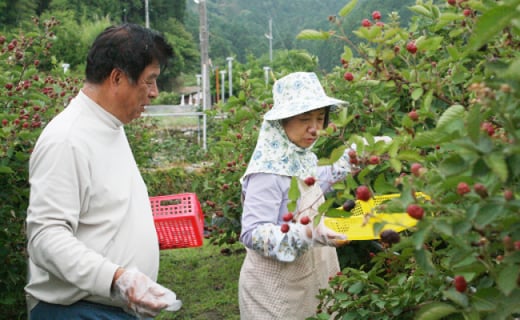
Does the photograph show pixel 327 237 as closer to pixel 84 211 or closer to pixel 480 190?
pixel 84 211

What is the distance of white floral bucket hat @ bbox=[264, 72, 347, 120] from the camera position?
244 cm

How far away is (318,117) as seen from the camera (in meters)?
2.58

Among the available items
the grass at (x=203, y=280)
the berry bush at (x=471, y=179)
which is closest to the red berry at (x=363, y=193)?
the berry bush at (x=471, y=179)

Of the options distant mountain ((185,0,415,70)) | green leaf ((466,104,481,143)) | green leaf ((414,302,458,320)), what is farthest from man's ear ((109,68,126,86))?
distant mountain ((185,0,415,70))

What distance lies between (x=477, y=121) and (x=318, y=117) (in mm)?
1534

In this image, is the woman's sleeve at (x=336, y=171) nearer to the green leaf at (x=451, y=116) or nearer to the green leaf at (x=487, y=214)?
the green leaf at (x=451, y=116)

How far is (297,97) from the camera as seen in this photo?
2512 mm

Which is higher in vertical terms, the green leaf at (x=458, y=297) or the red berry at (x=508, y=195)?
the red berry at (x=508, y=195)

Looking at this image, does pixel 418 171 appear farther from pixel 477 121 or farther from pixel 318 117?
pixel 318 117

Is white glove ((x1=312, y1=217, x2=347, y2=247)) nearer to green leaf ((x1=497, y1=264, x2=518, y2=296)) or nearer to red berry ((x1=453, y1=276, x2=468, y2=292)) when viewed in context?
red berry ((x1=453, y1=276, x2=468, y2=292))

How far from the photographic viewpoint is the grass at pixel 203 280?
220 inches

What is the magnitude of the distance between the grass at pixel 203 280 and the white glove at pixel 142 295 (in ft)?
9.11

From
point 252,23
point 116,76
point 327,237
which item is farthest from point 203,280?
point 252,23

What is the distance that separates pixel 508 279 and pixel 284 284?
4.80 feet
